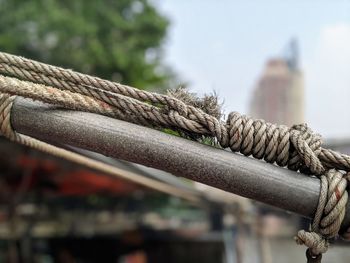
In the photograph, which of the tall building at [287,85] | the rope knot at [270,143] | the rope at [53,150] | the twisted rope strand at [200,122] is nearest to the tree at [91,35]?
the tall building at [287,85]

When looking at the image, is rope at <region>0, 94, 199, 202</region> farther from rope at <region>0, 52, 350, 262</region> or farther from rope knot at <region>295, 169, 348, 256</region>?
rope knot at <region>295, 169, 348, 256</region>

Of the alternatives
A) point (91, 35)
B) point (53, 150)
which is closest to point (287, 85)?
point (91, 35)

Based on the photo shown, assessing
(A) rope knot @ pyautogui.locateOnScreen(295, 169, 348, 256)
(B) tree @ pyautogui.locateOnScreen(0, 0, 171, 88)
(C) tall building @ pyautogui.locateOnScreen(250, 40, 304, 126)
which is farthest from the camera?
(B) tree @ pyautogui.locateOnScreen(0, 0, 171, 88)

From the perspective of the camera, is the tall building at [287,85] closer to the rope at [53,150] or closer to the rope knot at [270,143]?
the rope at [53,150]

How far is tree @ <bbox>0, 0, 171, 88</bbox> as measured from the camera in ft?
30.2

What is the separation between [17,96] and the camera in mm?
925

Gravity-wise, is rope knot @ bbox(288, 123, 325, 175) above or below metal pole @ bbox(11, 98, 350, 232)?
above

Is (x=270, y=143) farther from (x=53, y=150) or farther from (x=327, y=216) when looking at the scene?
(x=53, y=150)

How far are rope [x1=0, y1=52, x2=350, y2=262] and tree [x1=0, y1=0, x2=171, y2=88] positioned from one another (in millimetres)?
8147

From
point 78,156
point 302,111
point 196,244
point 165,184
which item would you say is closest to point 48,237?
point 196,244

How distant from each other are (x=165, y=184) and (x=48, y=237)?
3391 millimetres

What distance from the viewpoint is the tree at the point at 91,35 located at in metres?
9.20

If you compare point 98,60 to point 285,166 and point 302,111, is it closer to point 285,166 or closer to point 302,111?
point 302,111

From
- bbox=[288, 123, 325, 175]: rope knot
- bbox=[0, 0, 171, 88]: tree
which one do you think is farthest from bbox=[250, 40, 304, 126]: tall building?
bbox=[288, 123, 325, 175]: rope knot
